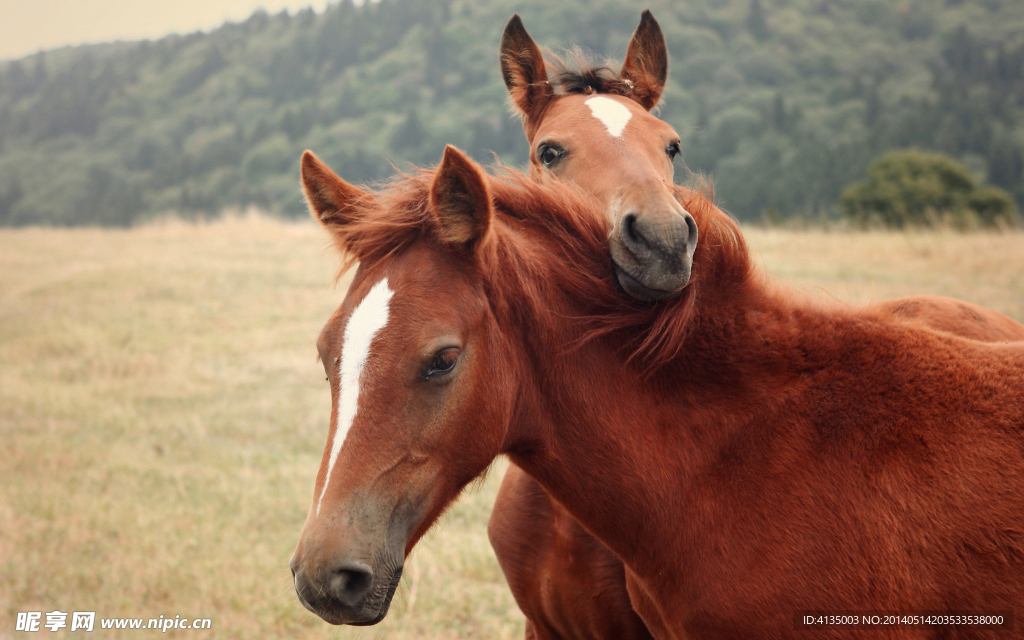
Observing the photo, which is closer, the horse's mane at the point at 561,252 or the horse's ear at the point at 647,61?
the horse's mane at the point at 561,252

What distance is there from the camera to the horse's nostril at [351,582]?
5.36ft

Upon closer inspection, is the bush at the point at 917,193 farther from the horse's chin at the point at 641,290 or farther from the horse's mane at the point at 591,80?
the horse's chin at the point at 641,290

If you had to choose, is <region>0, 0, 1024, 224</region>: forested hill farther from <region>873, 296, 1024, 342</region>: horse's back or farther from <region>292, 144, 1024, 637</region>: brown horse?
<region>292, 144, 1024, 637</region>: brown horse

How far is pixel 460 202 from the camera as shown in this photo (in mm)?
1877

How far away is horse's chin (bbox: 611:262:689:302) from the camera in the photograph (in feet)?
6.78

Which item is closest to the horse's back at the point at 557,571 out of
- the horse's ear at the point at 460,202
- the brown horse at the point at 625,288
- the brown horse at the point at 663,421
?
the brown horse at the point at 625,288

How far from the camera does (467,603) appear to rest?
455cm

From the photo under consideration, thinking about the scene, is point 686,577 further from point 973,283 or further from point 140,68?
point 140,68

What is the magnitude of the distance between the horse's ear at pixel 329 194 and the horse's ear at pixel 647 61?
2.57 m

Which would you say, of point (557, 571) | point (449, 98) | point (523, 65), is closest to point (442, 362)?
point (557, 571)

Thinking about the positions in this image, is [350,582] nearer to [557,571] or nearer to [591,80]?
[557,571]

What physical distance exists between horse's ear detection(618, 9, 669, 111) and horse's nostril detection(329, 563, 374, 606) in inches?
135

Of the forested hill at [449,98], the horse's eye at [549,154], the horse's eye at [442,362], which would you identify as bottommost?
the forested hill at [449,98]

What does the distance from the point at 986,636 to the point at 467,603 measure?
3.35 metres
